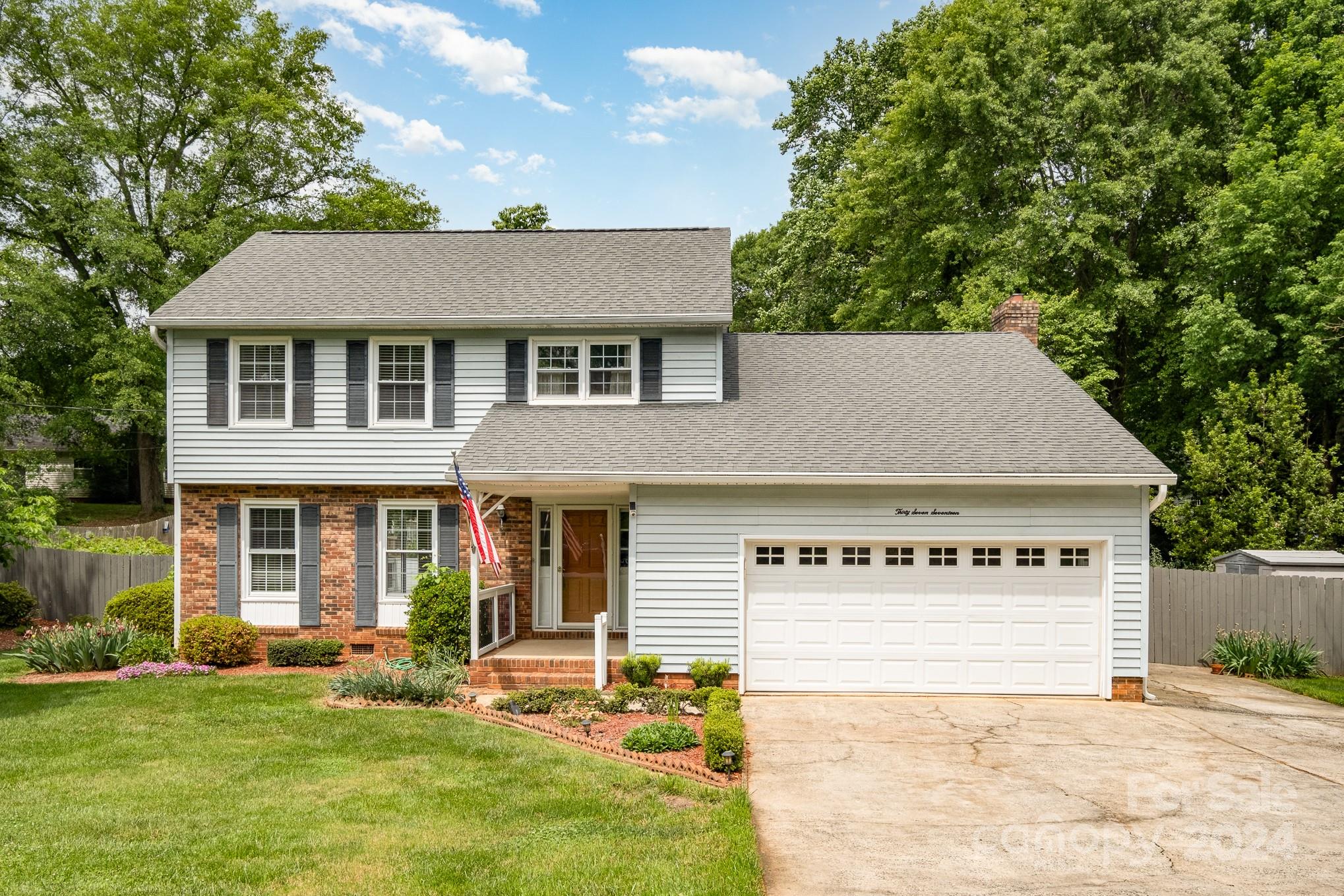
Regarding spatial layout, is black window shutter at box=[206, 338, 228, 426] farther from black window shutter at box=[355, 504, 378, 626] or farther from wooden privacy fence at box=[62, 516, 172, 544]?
wooden privacy fence at box=[62, 516, 172, 544]

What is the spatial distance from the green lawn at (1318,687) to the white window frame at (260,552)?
15.7 metres

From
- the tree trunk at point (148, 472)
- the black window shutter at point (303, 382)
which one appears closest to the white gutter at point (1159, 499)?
the black window shutter at point (303, 382)

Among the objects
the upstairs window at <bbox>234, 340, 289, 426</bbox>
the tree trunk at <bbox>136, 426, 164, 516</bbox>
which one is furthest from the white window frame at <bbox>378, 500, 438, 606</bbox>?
the tree trunk at <bbox>136, 426, 164, 516</bbox>

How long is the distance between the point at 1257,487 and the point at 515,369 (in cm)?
1438

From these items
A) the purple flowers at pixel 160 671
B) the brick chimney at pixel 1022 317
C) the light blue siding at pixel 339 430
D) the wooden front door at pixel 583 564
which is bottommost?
the purple flowers at pixel 160 671

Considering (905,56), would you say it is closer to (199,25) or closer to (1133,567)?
(1133,567)

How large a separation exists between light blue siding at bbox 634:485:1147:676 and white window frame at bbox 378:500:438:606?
401cm

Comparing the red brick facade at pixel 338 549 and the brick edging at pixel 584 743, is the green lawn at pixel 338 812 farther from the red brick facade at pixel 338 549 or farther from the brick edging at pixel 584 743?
the red brick facade at pixel 338 549

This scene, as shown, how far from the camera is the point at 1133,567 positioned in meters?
11.5

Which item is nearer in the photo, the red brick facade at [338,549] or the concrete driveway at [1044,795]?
the concrete driveway at [1044,795]

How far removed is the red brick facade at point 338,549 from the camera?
44.9 feet

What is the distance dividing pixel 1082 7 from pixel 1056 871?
73.8ft

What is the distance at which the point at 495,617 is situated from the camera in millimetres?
12523

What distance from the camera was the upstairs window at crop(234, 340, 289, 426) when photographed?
45.2 ft
